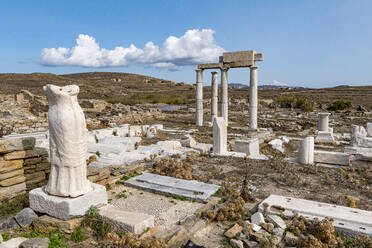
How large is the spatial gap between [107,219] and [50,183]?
1.31 metres

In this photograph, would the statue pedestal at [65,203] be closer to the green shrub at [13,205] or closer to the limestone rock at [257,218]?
the green shrub at [13,205]

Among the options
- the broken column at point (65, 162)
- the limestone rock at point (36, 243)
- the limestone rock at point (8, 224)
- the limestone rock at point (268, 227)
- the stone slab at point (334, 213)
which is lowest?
the limestone rock at point (268, 227)

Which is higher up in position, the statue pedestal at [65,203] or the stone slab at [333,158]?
the statue pedestal at [65,203]

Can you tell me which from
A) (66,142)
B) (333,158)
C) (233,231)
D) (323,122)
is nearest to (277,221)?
(233,231)

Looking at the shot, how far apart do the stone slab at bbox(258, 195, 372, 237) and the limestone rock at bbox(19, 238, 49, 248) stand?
3967 millimetres

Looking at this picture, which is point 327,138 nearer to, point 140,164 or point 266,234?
point 140,164

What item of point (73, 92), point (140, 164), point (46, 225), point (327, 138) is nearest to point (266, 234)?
point (46, 225)

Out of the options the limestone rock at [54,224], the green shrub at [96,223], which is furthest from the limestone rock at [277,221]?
the limestone rock at [54,224]

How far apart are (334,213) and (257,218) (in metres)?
1.54

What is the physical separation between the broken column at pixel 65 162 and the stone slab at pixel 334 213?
361 cm

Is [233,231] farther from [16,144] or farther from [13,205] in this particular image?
[16,144]

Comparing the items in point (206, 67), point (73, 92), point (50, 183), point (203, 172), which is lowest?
point (203, 172)

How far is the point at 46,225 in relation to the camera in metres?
4.77

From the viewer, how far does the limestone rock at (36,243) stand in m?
4.00
